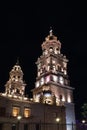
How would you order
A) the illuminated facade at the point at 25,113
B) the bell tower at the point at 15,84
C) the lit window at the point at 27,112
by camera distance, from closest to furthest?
the illuminated facade at the point at 25,113 < the lit window at the point at 27,112 < the bell tower at the point at 15,84

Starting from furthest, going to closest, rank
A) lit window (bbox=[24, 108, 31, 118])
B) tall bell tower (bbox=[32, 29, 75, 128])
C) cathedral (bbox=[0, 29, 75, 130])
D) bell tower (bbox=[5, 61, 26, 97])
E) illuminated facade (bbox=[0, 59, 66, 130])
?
bell tower (bbox=[5, 61, 26, 97])
tall bell tower (bbox=[32, 29, 75, 128])
lit window (bbox=[24, 108, 31, 118])
cathedral (bbox=[0, 29, 75, 130])
illuminated facade (bbox=[0, 59, 66, 130])

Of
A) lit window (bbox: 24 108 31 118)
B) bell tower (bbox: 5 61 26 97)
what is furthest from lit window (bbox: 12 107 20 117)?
bell tower (bbox: 5 61 26 97)

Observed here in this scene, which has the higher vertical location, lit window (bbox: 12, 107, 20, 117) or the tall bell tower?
the tall bell tower

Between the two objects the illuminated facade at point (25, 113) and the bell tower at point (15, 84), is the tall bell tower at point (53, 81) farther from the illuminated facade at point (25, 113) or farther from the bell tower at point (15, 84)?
the bell tower at point (15, 84)

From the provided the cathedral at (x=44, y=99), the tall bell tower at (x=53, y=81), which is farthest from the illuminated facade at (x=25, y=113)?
the tall bell tower at (x=53, y=81)

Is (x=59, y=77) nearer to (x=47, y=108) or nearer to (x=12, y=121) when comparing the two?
(x=47, y=108)

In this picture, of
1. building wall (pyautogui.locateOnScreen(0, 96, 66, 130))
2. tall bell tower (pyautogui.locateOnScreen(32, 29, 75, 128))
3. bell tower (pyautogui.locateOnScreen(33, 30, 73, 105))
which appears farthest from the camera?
bell tower (pyautogui.locateOnScreen(33, 30, 73, 105))

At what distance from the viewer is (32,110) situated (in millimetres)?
55031

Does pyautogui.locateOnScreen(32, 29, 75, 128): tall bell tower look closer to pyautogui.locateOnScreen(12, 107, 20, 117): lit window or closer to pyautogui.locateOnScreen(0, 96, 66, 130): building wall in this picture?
pyautogui.locateOnScreen(0, 96, 66, 130): building wall

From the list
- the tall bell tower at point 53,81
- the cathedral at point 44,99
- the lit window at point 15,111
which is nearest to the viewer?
the cathedral at point 44,99

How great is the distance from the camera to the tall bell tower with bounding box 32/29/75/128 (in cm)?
6309

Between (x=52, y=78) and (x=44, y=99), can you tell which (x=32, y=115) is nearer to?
(x=44, y=99)

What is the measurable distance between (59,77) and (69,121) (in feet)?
50.1

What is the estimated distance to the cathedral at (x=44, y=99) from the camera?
167 ft
